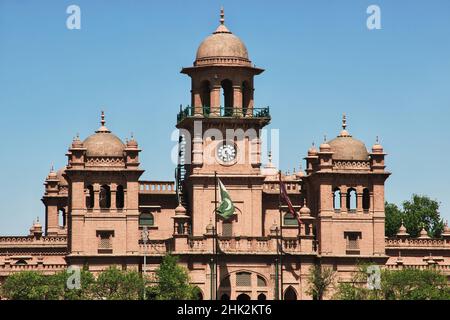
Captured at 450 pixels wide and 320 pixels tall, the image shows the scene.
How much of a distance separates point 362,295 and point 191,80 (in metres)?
23.7

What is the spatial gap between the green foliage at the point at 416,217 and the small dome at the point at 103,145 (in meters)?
47.6

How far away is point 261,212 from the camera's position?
428 feet

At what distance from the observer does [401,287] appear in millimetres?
121000

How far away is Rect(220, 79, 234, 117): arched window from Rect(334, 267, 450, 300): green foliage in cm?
1570

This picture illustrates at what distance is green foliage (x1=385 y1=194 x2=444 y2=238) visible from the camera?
564ft

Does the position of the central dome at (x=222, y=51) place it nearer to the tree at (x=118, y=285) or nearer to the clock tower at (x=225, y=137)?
the clock tower at (x=225, y=137)

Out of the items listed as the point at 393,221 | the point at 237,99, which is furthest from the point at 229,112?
the point at 393,221

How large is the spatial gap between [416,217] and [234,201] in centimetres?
4847

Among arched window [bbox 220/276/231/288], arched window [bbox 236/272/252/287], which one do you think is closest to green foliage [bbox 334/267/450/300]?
arched window [bbox 236/272/252/287]

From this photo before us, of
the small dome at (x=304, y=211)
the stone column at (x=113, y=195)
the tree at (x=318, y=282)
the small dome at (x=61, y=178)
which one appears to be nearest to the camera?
the tree at (x=318, y=282)

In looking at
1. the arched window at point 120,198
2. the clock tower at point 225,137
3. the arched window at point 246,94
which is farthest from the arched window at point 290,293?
the arched window at point 246,94

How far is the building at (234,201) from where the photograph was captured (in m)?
126
